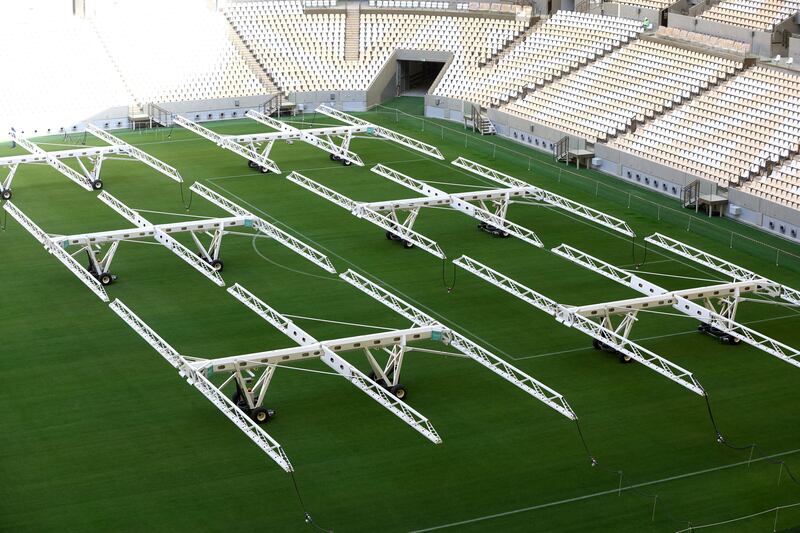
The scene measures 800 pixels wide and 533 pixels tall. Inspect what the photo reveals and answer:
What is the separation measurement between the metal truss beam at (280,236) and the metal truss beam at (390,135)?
10.1 metres

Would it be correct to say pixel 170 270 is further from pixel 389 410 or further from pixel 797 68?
pixel 797 68

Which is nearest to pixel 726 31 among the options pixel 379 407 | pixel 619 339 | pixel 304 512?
pixel 619 339

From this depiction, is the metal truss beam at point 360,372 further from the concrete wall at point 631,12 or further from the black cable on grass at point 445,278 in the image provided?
the concrete wall at point 631,12

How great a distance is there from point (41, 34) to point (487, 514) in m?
50.0

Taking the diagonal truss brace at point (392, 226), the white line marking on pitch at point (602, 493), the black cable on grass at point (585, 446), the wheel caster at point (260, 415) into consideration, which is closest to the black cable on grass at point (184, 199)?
the diagonal truss brace at point (392, 226)

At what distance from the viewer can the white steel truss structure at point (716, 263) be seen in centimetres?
4288

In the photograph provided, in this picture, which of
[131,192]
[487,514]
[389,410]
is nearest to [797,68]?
[131,192]

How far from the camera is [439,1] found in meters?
80.1

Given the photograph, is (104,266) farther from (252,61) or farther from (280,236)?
(252,61)

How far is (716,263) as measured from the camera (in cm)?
4947

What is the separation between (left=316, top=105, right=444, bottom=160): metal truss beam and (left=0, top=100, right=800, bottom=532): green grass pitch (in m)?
8.05

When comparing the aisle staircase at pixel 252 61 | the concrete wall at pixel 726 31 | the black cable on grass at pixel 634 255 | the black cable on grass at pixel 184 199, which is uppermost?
the concrete wall at pixel 726 31

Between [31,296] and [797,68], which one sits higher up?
[797,68]

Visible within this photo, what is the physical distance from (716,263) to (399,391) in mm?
16820
